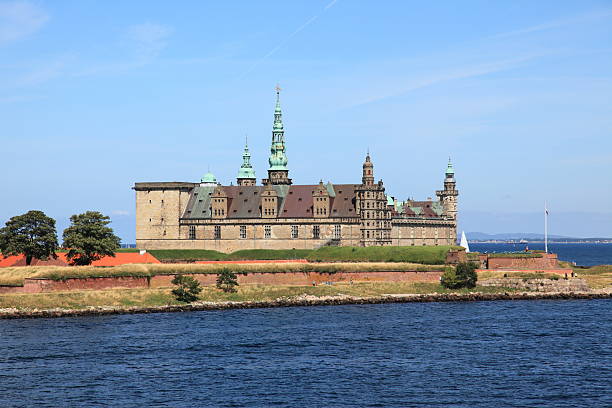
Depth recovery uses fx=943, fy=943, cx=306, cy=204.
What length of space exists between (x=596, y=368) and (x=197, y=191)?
9411 cm

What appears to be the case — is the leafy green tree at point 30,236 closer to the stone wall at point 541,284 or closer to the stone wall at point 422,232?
the stone wall at point 541,284

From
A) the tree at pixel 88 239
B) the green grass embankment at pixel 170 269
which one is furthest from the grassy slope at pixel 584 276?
the tree at pixel 88 239

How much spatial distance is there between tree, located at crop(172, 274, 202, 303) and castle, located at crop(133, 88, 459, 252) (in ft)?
140

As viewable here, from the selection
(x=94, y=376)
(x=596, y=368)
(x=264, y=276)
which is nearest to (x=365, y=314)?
(x=264, y=276)

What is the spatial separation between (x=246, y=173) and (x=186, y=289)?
74090 mm

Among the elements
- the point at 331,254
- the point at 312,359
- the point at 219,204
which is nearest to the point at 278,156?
the point at 219,204

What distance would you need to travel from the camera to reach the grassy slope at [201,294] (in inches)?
3526

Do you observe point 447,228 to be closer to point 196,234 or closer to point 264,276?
point 196,234

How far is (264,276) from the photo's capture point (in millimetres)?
105375

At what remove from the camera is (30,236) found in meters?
102

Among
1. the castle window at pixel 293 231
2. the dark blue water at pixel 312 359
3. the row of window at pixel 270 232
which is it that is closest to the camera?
the dark blue water at pixel 312 359

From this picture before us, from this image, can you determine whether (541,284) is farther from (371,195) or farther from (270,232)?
(270,232)

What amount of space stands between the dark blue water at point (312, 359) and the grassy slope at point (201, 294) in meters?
5.28

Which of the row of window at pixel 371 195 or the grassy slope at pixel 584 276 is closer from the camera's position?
the grassy slope at pixel 584 276
